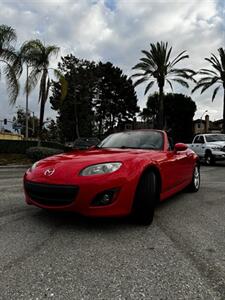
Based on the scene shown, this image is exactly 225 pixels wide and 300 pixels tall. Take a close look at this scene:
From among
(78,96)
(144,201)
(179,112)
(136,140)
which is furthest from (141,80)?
(179,112)

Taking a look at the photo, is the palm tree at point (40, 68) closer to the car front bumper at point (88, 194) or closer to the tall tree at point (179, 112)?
the car front bumper at point (88, 194)

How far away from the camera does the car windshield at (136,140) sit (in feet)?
17.2

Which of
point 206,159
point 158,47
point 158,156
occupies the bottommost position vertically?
point 206,159

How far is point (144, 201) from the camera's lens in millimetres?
3973

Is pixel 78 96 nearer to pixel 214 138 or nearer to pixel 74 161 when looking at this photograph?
pixel 214 138

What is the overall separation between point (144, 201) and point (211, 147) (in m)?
13.2

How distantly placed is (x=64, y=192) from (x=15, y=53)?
14986 mm

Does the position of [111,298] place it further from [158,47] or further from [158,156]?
[158,47]

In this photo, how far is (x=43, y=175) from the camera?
396cm

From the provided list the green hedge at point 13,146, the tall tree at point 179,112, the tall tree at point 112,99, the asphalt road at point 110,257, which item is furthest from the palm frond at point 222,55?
the tall tree at point 179,112

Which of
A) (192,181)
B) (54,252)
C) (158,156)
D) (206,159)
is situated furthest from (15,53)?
(54,252)

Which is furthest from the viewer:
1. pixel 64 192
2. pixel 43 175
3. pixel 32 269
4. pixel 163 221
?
pixel 163 221

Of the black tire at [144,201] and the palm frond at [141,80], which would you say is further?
the palm frond at [141,80]

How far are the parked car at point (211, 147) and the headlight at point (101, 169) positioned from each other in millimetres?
13087
